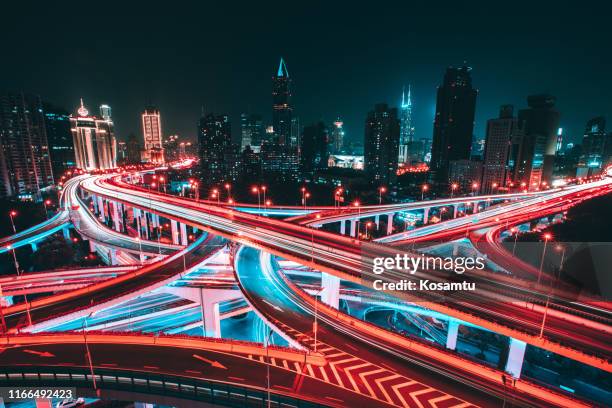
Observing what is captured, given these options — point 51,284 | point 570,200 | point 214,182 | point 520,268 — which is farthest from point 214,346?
point 214,182

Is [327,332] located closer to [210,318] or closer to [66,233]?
[210,318]

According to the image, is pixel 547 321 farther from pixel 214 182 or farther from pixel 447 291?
pixel 214 182

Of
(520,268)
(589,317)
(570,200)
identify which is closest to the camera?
(589,317)

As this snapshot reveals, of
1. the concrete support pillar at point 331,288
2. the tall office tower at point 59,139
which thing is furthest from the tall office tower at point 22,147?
the concrete support pillar at point 331,288

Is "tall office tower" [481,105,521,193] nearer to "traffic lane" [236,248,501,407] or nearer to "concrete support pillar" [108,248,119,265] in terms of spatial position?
"traffic lane" [236,248,501,407]

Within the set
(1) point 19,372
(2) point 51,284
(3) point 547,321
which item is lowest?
(2) point 51,284
